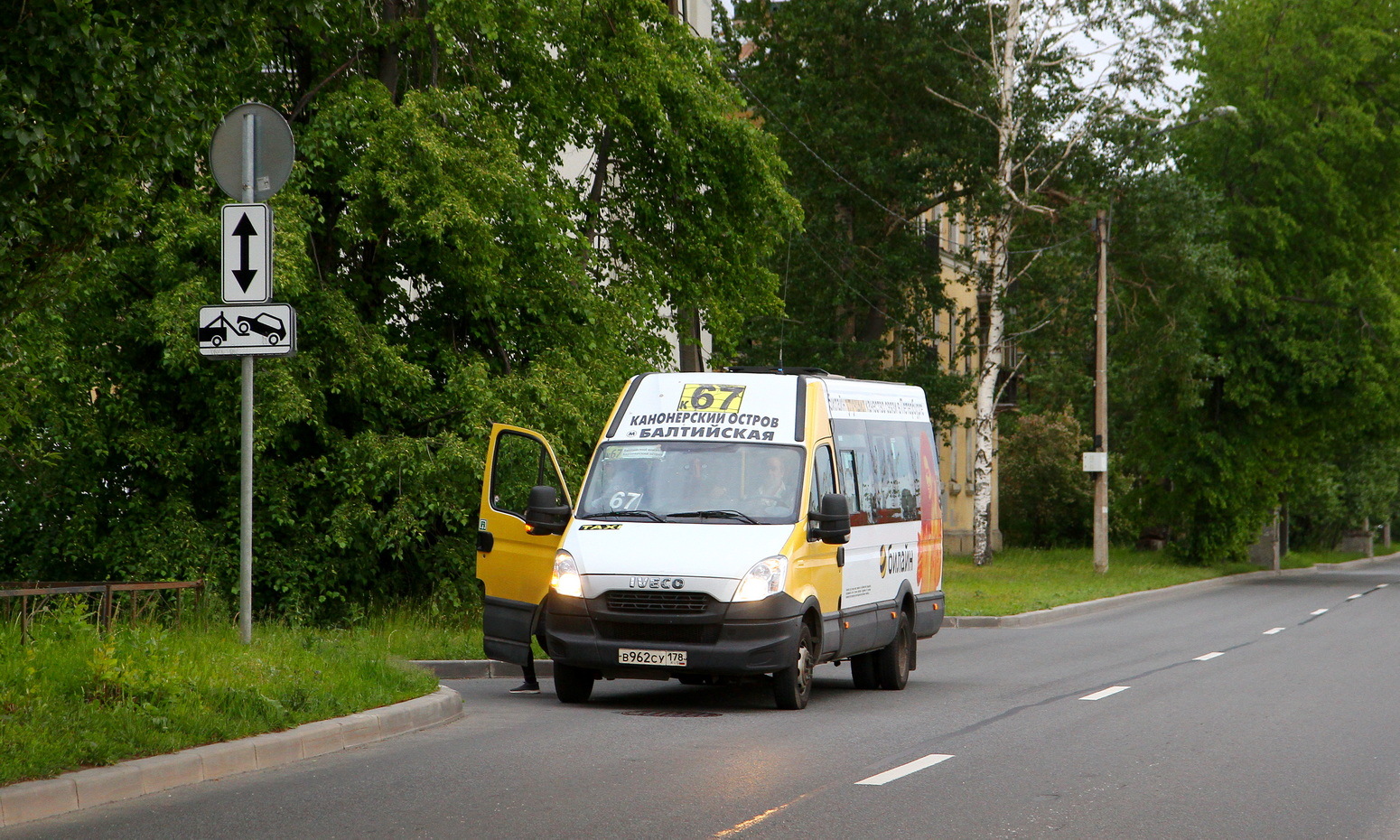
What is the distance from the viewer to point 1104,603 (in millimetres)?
28828

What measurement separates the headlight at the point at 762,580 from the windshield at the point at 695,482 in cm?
54

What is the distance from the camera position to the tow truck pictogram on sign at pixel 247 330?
10547 millimetres

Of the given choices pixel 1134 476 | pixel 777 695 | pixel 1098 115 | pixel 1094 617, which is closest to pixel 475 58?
pixel 777 695

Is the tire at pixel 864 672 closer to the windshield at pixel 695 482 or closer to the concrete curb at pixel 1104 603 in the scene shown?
the windshield at pixel 695 482

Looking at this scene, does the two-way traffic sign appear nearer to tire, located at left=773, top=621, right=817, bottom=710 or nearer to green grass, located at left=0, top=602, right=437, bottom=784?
green grass, located at left=0, top=602, right=437, bottom=784

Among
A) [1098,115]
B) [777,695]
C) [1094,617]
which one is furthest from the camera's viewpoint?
[1098,115]

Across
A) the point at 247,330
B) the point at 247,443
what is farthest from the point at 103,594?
the point at 247,330

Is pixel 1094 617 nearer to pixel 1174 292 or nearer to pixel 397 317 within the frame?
pixel 397 317

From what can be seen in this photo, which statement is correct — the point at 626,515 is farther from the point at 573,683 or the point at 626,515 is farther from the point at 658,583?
the point at 573,683

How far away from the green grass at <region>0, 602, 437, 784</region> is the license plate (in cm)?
141

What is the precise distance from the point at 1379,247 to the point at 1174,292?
22.7 feet

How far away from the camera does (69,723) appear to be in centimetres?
811

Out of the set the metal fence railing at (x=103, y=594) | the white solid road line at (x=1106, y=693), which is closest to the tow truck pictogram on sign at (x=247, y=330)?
the metal fence railing at (x=103, y=594)

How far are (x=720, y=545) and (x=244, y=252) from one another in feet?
12.8
